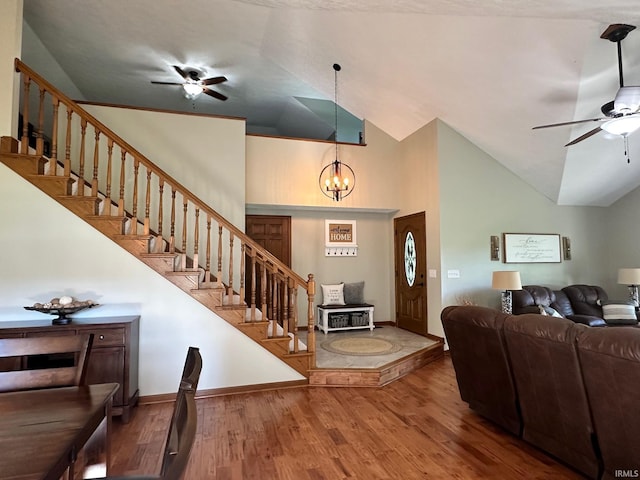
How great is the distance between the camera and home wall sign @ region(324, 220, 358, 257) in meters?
6.95

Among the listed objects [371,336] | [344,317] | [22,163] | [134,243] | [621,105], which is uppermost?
[621,105]

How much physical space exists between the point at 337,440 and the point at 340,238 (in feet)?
14.8

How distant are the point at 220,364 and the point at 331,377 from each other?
1.26 metres

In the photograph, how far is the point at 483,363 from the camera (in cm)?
299

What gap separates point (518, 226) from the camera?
6.11 meters

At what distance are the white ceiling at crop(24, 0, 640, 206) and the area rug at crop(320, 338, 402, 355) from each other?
3.64 m

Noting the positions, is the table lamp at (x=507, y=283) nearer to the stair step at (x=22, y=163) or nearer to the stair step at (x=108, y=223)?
the stair step at (x=108, y=223)

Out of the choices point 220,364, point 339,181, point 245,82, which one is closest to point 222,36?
point 245,82

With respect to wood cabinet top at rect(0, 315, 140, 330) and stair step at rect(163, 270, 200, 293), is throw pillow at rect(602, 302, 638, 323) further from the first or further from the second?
wood cabinet top at rect(0, 315, 140, 330)

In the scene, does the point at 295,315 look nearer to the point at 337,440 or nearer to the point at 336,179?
the point at 337,440

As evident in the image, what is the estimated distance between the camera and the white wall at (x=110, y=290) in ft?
11.2

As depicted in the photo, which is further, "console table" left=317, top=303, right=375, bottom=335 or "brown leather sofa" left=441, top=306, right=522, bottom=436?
"console table" left=317, top=303, right=375, bottom=335

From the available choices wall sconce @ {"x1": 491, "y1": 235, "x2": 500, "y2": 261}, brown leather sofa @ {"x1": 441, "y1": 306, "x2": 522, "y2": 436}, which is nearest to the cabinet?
brown leather sofa @ {"x1": 441, "y1": 306, "x2": 522, "y2": 436}

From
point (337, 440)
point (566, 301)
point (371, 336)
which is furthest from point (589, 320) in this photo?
point (337, 440)
